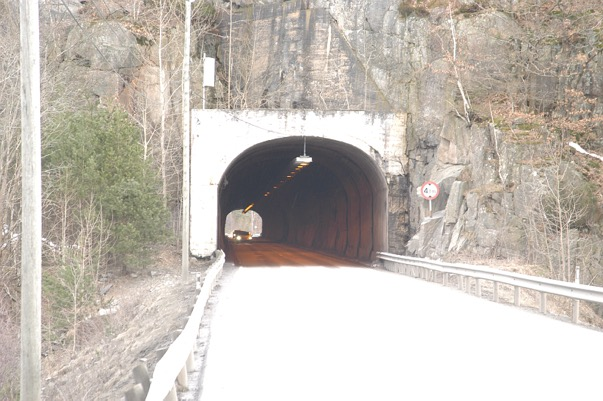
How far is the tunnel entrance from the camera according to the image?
2847cm

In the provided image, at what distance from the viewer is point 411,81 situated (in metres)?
28.9

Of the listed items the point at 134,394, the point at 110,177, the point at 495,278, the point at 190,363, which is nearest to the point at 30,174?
the point at 190,363

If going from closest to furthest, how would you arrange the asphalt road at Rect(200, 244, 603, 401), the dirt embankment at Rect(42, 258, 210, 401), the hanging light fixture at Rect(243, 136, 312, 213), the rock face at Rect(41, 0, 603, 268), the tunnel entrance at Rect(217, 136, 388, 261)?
the asphalt road at Rect(200, 244, 603, 401) < the dirt embankment at Rect(42, 258, 210, 401) < the rock face at Rect(41, 0, 603, 268) < the tunnel entrance at Rect(217, 136, 388, 261) < the hanging light fixture at Rect(243, 136, 312, 213)

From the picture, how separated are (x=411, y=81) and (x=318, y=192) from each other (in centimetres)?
1509

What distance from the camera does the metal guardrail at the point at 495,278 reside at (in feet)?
36.4

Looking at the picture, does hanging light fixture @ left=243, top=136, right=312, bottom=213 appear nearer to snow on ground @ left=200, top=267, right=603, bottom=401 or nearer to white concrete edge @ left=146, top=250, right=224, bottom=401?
snow on ground @ left=200, top=267, right=603, bottom=401

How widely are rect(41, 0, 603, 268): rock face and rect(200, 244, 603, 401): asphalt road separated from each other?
8.69 metres

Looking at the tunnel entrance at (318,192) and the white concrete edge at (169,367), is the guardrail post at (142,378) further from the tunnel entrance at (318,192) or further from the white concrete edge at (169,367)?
the tunnel entrance at (318,192)

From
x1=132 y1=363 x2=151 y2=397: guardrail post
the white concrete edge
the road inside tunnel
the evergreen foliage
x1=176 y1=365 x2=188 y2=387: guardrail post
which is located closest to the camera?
the white concrete edge

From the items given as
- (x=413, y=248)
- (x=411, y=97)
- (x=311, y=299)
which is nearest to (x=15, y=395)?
(x=311, y=299)

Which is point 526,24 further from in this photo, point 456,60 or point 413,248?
point 413,248

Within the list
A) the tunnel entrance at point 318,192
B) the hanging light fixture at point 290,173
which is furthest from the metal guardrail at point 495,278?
the hanging light fixture at point 290,173

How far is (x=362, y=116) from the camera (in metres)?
26.4

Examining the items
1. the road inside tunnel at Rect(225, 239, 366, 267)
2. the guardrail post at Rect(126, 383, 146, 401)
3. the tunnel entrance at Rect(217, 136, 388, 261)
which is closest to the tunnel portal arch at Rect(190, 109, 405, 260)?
the tunnel entrance at Rect(217, 136, 388, 261)
